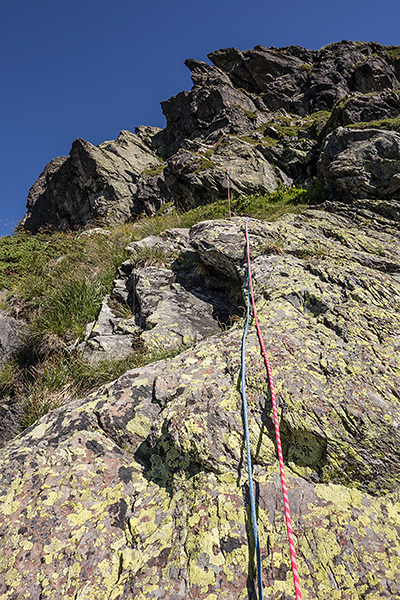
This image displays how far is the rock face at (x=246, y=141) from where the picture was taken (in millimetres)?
10305

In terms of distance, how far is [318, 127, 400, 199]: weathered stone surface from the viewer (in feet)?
25.0

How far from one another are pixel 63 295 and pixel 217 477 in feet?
16.4

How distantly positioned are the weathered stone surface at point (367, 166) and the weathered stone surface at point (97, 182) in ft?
69.4

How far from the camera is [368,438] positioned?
2.32 metres

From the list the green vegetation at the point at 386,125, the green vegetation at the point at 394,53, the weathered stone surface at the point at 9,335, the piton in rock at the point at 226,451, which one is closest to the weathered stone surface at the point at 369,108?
the green vegetation at the point at 386,125

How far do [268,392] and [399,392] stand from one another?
1281mm

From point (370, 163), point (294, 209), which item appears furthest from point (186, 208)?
point (370, 163)

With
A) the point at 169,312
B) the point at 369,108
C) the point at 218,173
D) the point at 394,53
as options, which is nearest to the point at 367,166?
the point at 369,108

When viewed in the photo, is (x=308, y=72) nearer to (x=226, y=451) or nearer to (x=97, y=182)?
(x=97, y=182)

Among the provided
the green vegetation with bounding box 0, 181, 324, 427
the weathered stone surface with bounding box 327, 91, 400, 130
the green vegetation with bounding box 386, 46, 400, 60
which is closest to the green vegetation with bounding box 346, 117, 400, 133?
the weathered stone surface with bounding box 327, 91, 400, 130

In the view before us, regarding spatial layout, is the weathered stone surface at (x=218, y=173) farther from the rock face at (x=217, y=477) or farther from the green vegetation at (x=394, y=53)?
the green vegetation at (x=394, y=53)

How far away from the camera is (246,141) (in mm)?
15914

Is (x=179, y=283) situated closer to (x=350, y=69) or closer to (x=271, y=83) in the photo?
(x=350, y=69)

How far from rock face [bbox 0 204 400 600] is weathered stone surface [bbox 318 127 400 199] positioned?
593 centimetres
